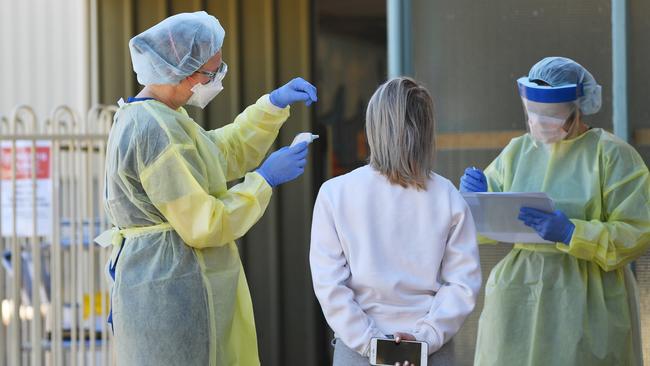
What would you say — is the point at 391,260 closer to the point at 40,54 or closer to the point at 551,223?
the point at 551,223

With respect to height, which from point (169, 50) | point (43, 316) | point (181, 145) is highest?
point (169, 50)

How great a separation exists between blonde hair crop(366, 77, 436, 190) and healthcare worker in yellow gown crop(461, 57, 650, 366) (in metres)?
0.69

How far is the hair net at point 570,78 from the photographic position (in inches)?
139

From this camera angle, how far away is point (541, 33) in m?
4.19

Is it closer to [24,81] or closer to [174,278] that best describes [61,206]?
[24,81]

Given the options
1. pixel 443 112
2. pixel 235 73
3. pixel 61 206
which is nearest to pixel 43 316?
pixel 61 206

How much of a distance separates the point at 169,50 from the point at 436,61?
1618 millimetres

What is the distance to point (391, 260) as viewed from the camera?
2.79 m

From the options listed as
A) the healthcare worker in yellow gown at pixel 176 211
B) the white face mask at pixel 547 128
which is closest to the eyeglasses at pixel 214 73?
the healthcare worker in yellow gown at pixel 176 211

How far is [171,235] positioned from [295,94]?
25.7 inches

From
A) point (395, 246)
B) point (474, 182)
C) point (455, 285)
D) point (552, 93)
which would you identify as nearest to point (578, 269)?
point (474, 182)

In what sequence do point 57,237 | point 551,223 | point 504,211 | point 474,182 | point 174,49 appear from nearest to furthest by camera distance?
1. point 174,49
2. point 551,223
3. point 504,211
4. point 474,182
5. point 57,237

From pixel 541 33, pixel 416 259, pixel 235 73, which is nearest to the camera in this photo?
pixel 416 259

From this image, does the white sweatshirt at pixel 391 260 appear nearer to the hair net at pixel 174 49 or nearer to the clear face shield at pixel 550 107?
the hair net at pixel 174 49
